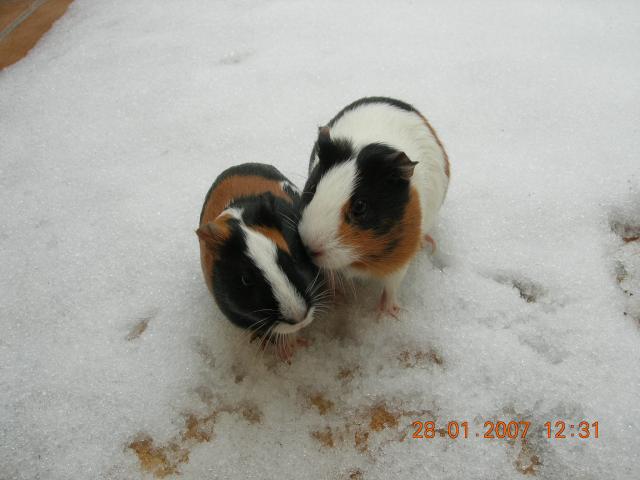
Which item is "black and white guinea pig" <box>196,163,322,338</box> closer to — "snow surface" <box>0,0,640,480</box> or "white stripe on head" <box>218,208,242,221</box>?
"white stripe on head" <box>218,208,242,221</box>

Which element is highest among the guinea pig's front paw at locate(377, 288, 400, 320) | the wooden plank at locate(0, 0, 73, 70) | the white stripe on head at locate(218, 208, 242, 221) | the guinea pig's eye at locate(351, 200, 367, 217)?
the wooden plank at locate(0, 0, 73, 70)

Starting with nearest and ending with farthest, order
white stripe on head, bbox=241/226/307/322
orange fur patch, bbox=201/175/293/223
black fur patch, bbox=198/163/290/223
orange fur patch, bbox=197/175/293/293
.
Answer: white stripe on head, bbox=241/226/307/322, orange fur patch, bbox=197/175/293/293, orange fur patch, bbox=201/175/293/223, black fur patch, bbox=198/163/290/223

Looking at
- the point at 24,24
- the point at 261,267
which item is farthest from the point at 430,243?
the point at 24,24

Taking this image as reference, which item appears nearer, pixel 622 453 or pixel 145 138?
pixel 622 453

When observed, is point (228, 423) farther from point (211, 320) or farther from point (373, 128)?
point (373, 128)

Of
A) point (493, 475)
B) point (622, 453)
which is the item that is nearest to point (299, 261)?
point (493, 475)

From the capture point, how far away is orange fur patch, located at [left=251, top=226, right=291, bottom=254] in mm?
1879

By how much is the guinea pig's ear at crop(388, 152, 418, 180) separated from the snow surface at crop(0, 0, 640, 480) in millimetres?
742

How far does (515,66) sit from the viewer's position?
363 centimetres

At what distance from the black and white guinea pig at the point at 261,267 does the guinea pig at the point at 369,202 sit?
3.6 inches

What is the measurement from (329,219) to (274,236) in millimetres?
245

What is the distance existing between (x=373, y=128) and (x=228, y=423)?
1.53 m

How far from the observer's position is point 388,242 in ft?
6.53
